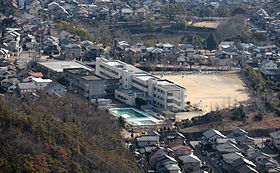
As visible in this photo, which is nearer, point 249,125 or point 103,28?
point 249,125

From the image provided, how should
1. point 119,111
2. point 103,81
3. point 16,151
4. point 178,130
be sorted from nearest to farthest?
point 16,151, point 178,130, point 119,111, point 103,81

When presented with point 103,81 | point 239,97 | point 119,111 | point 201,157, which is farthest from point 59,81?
point 201,157

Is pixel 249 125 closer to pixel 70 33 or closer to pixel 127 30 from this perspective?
pixel 70 33

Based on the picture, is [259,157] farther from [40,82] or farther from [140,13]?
[140,13]

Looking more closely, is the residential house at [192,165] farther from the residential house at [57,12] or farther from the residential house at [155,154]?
the residential house at [57,12]

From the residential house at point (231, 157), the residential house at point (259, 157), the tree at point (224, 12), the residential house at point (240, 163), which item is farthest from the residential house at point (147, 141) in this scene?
the tree at point (224, 12)

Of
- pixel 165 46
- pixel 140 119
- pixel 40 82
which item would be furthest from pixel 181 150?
pixel 165 46
